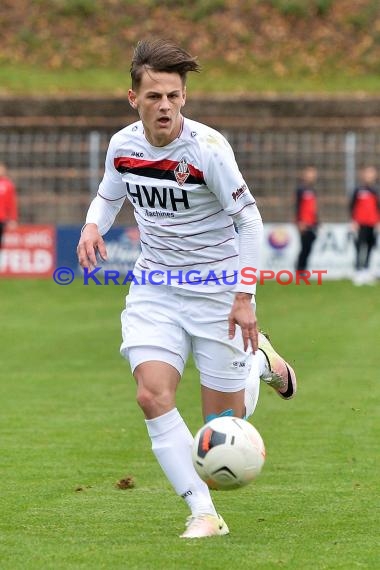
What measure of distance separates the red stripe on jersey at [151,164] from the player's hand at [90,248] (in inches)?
14.0

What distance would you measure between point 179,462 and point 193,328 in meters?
0.65

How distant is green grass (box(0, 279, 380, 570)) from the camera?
598 cm

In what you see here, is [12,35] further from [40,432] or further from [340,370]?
[40,432]

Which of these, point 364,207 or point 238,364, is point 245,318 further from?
point 364,207

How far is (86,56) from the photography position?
111 ft

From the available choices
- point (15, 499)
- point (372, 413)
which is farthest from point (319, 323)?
point (15, 499)

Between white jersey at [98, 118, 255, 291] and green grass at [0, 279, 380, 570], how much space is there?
1301 millimetres

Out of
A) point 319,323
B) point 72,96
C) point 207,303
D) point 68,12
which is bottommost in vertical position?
point 319,323

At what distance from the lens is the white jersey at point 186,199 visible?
20.6ft

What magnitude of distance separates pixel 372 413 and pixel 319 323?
730cm

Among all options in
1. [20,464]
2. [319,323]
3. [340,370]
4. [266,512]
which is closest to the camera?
[266,512]

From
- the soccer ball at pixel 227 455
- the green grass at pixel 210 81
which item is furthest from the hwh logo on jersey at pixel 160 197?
the green grass at pixel 210 81

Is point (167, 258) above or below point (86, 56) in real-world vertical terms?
below

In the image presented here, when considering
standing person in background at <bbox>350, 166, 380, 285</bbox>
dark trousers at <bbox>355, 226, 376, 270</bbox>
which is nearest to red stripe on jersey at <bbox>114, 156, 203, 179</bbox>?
standing person in background at <bbox>350, 166, 380, 285</bbox>
